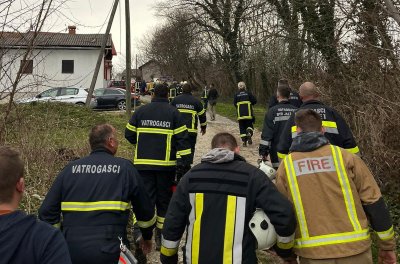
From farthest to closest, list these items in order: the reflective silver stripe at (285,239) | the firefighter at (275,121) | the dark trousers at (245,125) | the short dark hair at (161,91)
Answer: the dark trousers at (245,125), the firefighter at (275,121), the short dark hair at (161,91), the reflective silver stripe at (285,239)

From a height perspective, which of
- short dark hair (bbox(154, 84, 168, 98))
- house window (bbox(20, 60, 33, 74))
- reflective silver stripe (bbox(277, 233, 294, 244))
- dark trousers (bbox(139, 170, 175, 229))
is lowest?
dark trousers (bbox(139, 170, 175, 229))

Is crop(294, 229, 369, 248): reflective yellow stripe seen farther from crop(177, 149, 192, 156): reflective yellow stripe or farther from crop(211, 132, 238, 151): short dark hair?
crop(177, 149, 192, 156): reflective yellow stripe

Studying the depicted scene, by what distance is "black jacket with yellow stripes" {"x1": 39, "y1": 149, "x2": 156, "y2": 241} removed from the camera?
3.32 m

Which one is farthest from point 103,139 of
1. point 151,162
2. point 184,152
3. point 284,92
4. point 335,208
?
point 284,92

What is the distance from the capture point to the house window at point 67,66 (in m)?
39.2

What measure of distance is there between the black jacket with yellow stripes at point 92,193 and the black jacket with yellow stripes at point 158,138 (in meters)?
2.06

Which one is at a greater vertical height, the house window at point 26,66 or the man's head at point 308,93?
the house window at point 26,66

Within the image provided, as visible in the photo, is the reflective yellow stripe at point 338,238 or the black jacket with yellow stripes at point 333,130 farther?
the black jacket with yellow stripes at point 333,130

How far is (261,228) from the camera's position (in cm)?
301

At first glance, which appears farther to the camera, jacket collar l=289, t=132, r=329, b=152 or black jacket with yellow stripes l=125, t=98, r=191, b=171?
black jacket with yellow stripes l=125, t=98, r=191, b=171

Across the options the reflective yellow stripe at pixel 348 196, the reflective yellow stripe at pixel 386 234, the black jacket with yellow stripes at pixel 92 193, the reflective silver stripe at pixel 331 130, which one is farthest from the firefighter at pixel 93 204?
the reflective silver stripe at pixel 331 130

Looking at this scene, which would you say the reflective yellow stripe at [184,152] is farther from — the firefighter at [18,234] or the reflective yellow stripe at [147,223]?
the firefighter at [18,234]

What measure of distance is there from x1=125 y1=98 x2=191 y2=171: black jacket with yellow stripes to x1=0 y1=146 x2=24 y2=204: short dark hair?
340 cm

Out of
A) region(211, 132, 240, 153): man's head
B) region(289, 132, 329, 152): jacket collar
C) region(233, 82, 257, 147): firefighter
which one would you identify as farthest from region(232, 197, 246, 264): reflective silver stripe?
region(233, 82, 257, 147): firefighter
